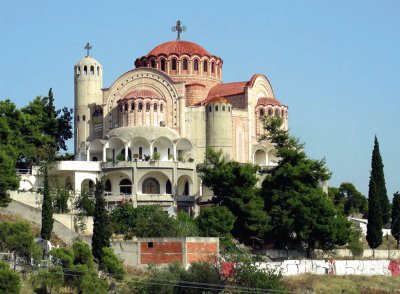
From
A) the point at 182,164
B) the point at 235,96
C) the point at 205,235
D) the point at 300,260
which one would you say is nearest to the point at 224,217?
the point at 205,235

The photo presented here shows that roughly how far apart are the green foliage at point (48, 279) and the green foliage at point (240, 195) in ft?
50.3

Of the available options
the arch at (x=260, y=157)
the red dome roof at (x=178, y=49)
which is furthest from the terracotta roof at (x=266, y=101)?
the red dome roof at (x=178, y=49)

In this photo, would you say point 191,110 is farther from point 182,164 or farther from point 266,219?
point 266,219

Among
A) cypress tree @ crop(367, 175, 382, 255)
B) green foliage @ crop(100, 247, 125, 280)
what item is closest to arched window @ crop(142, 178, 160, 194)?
cypress tree @ crop(367, 175, 382, 255)

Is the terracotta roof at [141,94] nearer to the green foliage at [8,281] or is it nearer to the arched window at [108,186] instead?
the arched window at [108,186]

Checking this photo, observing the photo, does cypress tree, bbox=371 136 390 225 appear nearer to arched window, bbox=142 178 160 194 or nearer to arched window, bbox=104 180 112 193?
arched window, bbox=142 178 160 194

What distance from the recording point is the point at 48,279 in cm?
4550

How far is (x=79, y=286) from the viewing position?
1829 inches

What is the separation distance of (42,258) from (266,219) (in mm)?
14016

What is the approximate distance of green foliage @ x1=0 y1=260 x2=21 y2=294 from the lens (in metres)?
43.2

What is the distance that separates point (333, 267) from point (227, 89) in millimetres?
20188

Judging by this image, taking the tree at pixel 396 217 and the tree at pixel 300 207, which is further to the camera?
the tree at pixel 396 217

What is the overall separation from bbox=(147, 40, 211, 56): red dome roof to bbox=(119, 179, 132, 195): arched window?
37.3 ft

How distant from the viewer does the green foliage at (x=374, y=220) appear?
63.3 m
